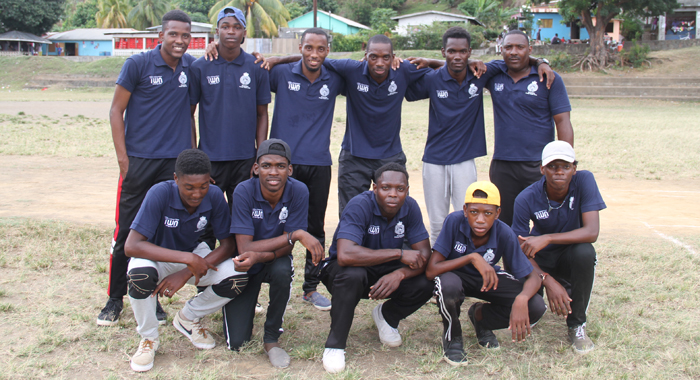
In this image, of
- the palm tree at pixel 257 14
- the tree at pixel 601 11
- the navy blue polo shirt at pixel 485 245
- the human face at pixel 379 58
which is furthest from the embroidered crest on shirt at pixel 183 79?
the palm tree at pixel 257 14

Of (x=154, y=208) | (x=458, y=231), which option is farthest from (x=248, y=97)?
(x=458, y=231)

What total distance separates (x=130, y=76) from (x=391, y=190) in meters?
2.30

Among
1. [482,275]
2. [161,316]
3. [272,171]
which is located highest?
[272,171]

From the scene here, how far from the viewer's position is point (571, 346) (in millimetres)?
4117

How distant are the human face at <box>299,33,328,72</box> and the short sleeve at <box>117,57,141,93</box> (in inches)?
55.2

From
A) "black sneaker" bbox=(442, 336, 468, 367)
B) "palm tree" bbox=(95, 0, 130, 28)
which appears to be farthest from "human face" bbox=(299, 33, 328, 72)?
"palm tree" bbox=(95, 0, 130, 28)

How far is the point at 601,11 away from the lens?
32531mm

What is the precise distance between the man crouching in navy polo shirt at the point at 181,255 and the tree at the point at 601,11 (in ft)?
108

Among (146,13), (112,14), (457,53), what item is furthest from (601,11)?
(112,14)

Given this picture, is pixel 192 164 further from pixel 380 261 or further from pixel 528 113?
pixel 528 113

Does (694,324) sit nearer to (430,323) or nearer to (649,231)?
(430,323)

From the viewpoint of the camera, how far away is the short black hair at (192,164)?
12.7 ft

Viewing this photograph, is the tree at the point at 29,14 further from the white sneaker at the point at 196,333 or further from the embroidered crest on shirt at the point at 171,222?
the white sneaker at the point at 196,333

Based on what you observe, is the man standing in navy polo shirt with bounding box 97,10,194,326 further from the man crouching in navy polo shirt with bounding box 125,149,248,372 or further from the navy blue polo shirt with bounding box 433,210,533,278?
the navy blue polo shirt with bounding box 433,210,533,278
